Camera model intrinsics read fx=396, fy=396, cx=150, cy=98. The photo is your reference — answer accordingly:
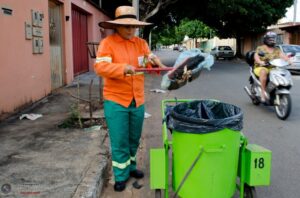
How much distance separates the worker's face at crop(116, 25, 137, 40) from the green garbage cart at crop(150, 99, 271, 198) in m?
0.89

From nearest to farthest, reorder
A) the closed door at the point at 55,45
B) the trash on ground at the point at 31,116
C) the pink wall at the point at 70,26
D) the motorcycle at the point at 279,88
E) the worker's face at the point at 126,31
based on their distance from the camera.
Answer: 1. the worker's face at the point at 126,31
2. the trash on ground at the point at 31,116
3. the motorcycle at the point at 279,88
4. the closed door at the point at 55,45
5. the pink wall at the point at 70,26

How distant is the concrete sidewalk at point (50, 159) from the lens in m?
3.82

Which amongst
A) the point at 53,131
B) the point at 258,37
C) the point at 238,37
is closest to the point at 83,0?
the point at 53,131

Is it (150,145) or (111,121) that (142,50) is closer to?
(111,121)

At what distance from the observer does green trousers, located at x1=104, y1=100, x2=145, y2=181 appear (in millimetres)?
Result: 4000

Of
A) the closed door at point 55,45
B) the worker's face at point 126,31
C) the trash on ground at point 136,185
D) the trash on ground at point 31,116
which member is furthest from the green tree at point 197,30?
the worker's face at point 126,31

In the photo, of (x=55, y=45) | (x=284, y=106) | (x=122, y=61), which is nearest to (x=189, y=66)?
(x=122, y=61)

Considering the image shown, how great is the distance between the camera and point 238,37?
119 ft

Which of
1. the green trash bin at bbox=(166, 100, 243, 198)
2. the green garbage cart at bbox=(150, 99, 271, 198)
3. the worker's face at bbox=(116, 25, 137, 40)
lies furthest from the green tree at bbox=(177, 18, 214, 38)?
the green trash bin at bbox=(166, 100, 243, 198)

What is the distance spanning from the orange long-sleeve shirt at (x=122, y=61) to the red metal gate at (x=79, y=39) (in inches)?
422

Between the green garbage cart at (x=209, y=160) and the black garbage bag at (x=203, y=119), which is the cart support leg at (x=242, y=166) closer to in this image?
the green garbage cart at (x=209, y=160)

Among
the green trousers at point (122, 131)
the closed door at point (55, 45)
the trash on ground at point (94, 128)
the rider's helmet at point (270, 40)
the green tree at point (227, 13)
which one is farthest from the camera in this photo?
the green tree at point (227, 13)

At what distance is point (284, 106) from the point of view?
7.66 m

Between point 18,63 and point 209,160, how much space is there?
18.2 ft
